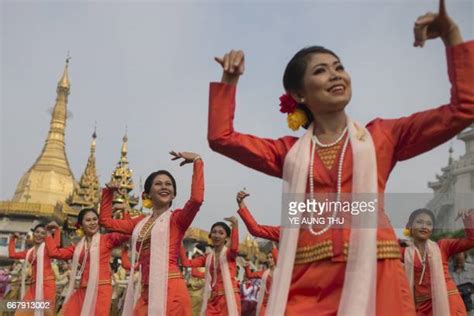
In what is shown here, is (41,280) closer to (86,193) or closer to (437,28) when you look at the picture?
(437,28)

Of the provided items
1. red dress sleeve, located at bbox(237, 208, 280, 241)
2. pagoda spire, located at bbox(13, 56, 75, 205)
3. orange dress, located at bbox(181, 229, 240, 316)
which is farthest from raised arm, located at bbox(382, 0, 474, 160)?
pagoda spire, located at bbox(13, 56, 75, 205)

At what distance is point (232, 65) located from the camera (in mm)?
2990

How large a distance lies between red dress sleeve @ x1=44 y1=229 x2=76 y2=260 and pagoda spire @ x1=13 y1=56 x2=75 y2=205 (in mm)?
35994

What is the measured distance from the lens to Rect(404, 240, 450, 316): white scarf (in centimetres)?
607

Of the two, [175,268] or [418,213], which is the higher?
[418,213]

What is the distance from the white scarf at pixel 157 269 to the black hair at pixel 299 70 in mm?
3168

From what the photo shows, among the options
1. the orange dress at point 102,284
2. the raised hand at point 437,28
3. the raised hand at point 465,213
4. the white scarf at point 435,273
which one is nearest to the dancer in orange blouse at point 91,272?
the orange dress at point 102,284

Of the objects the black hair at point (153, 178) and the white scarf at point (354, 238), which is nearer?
the white scarf at point (354, 238)

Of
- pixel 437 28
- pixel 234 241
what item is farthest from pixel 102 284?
pixel 437 28

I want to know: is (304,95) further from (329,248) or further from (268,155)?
(329,248)

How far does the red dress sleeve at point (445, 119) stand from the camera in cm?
268

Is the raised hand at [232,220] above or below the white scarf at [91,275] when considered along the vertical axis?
above

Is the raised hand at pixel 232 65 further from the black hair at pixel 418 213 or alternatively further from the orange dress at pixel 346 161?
the black hair at pixel 418 213

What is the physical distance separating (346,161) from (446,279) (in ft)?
13.3
